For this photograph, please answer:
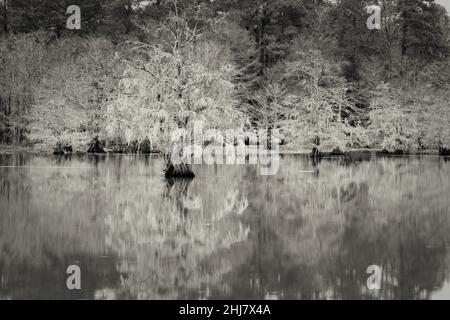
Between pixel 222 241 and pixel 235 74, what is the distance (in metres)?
34.8

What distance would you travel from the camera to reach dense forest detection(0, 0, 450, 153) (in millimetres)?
23219

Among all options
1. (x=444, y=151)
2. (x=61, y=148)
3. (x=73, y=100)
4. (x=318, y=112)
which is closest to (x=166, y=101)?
→ (x=73, y=100)

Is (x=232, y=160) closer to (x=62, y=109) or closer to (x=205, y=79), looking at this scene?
(x=62, y=109)

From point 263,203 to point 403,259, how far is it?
710cm

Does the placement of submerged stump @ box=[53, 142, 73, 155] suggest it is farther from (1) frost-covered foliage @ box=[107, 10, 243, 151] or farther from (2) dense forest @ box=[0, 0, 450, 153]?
(1) frost-covered foliage @ box=[107, 10, 243, 151]

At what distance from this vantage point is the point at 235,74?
44375mm

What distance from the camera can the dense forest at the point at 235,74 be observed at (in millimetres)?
23219

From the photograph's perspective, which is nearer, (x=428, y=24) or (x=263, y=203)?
(x=263, y=203)

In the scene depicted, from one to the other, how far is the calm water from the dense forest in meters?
4.72

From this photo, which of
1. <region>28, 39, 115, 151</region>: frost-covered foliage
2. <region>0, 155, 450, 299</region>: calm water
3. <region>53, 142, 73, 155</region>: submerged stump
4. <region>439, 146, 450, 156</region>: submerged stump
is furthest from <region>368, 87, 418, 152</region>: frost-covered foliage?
<region>0, 155, 450, 299</region>: calm water

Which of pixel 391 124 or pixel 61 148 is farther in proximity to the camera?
pixel 391 124

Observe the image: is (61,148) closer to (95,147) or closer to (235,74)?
(95,147)

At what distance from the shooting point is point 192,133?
74.1ft
